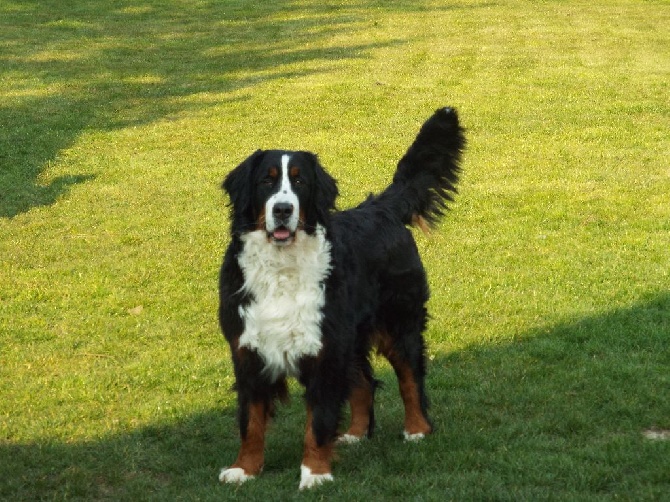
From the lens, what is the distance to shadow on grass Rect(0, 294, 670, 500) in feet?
18.8

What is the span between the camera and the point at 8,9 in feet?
95.7

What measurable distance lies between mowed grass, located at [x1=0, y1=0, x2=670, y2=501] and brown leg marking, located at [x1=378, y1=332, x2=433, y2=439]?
0.19m

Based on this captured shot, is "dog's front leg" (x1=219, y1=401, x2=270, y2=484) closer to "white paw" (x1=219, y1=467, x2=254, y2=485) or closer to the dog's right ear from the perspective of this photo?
"white paw" (x1=219, y1=467, x2=254, y2=485)

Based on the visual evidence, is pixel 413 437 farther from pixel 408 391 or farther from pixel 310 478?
pixel 310 478

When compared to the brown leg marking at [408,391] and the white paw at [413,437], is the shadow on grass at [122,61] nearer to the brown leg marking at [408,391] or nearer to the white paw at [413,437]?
the brown leg marking at [408,391]

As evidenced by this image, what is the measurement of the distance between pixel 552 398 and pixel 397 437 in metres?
1.17

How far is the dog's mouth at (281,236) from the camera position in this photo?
18.5 feet

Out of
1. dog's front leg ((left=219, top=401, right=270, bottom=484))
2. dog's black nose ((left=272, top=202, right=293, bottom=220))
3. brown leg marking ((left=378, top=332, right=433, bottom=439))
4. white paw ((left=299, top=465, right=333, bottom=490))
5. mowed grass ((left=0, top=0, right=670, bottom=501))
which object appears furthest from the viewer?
brown leg marking ((left=378, top=332, right=433, bottom=439))

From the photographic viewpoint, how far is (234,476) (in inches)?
232

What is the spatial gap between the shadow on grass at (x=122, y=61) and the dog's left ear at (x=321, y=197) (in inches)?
310

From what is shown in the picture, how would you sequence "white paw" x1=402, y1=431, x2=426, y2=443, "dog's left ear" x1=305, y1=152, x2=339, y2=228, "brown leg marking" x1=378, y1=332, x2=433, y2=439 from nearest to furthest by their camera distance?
"dog's left ear" x1=305, y1=152, x2=339, y2=228 → "white paw" x1=402, y1=431, x2=426, y2=443 → "brown leg marking" x1=378, y1=332, x2=433, y2=439

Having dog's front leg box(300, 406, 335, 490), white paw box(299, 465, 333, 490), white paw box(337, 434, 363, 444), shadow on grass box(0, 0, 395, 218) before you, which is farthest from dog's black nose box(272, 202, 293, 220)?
shadow on grass box(0, 0, 395, 218)

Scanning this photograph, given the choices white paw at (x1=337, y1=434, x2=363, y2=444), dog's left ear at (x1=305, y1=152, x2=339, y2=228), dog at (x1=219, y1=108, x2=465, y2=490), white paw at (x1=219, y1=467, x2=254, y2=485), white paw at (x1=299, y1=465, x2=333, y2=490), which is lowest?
white paw at (x1=337, y1=434, x2=363, y2=444)

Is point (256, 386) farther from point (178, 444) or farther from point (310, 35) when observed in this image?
point (310, 35)
